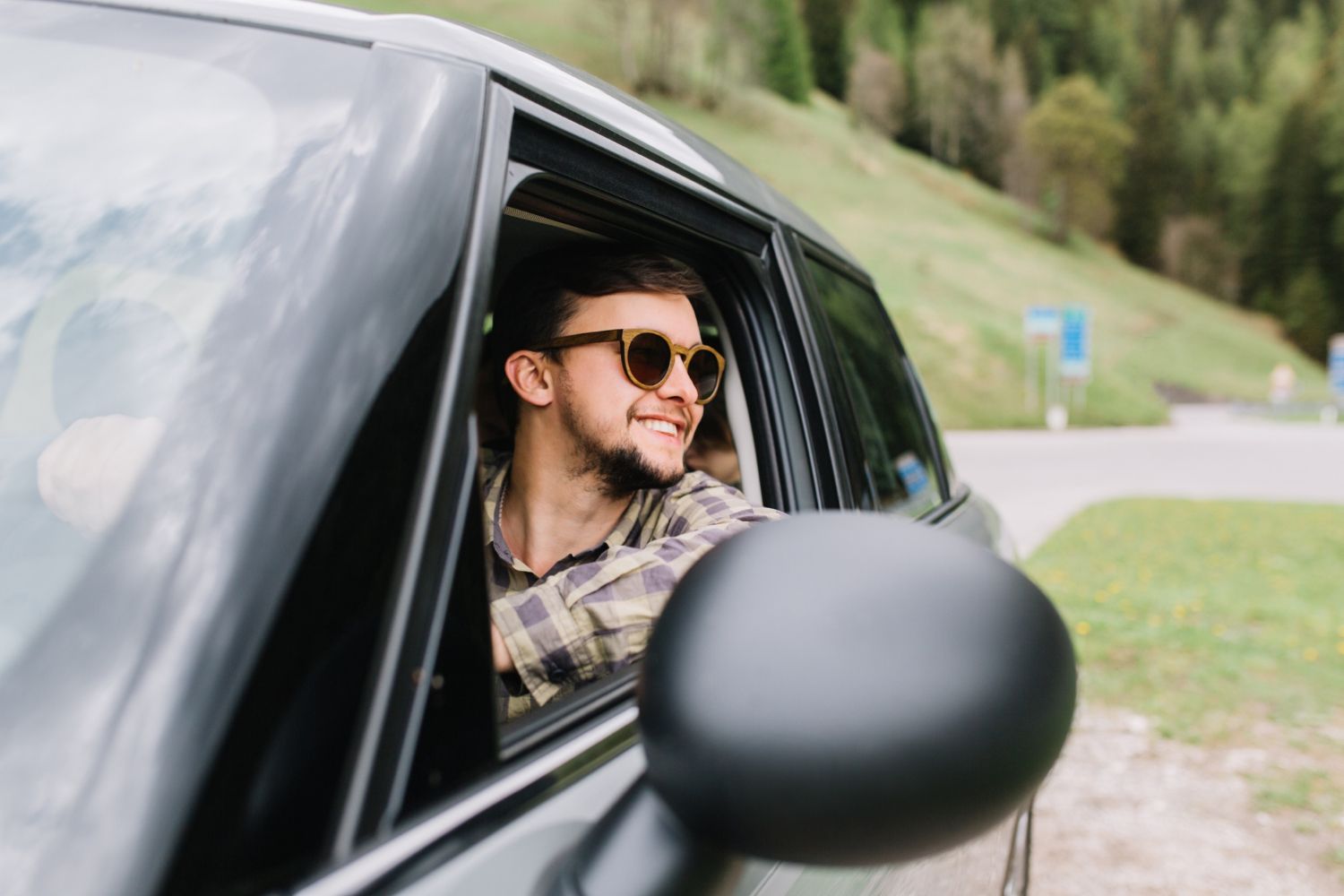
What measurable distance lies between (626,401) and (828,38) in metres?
98.4

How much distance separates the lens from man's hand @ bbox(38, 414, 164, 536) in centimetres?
85

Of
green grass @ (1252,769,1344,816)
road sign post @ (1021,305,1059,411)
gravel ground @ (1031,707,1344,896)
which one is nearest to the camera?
gravel ground @ (1031,707,1344,896)

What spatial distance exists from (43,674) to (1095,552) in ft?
31.8

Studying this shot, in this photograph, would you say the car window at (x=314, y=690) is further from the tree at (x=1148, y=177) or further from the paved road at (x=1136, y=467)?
the tree at (x=1148, y=177)

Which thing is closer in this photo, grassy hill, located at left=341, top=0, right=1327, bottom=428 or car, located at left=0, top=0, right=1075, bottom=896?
car, located at left=0, top=0, right=1075, bottom=896

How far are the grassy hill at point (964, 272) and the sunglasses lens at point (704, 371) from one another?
88.6ft

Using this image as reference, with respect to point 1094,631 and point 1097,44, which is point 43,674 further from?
point 1097,44

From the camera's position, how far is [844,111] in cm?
8369

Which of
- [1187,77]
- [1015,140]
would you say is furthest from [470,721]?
[1187,77]

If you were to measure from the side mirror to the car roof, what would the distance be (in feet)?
2.12

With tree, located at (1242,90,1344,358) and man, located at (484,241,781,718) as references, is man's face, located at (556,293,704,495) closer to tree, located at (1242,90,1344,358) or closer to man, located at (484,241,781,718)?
man, located at (484,241,781,718)

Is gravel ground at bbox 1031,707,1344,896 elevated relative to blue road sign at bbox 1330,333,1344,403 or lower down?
elevated

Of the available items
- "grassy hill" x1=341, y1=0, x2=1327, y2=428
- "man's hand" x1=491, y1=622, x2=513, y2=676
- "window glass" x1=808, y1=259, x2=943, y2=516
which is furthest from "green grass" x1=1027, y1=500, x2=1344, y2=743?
"grassy hill" x1=341, y1=0, x2=1327, y2=428

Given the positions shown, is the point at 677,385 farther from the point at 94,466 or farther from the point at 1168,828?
the point at 1168,828
